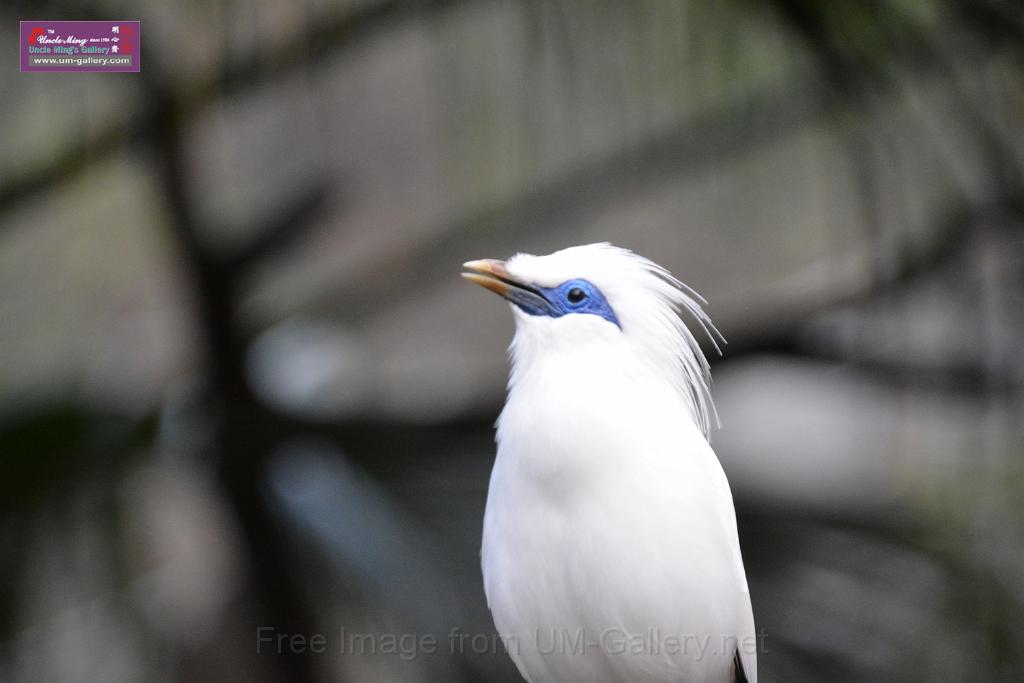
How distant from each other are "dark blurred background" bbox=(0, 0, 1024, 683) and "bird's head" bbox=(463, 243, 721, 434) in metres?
0.68

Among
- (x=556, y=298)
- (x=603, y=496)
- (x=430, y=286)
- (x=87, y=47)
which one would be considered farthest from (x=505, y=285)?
(x=430, y=286)

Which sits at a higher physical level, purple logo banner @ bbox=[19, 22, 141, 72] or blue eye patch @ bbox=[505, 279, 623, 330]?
purple logo banner @ bbox=[19, 22, 141, 72]

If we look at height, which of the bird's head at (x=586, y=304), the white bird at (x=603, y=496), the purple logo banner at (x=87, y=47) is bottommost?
the white bird at (x=603, y=496)

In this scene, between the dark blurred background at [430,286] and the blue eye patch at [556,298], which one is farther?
the dark blurred background at [430,286]

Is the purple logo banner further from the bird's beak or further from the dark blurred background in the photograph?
the bird's beak

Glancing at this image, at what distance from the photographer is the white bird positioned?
1.44m

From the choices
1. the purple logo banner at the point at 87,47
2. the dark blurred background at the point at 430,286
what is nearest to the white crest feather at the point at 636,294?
the dark blurred background at the point at 430,286

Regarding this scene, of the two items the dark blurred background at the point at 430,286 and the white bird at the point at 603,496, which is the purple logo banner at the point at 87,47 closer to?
the dark blurred background at the point at 430,286

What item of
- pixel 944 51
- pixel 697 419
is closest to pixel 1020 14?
pixel 944 51

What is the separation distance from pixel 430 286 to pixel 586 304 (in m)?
1.37

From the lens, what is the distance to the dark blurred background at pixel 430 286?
84.2 inches

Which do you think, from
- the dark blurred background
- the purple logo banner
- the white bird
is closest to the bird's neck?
the white bird

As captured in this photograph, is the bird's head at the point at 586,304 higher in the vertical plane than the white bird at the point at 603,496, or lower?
higher

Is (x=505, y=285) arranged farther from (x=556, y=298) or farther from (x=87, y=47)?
(x=87, y=47)
